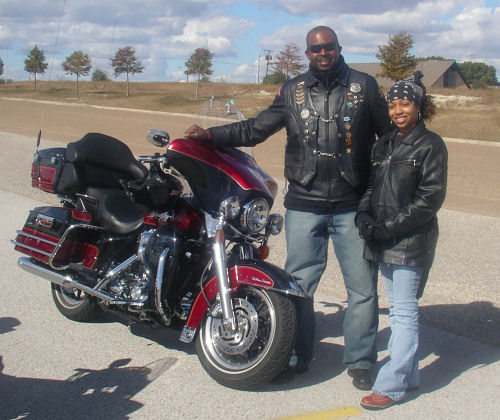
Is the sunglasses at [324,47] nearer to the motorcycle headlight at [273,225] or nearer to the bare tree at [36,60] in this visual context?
the motorcycle headlight at [273,225]

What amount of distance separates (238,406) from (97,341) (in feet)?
4.60

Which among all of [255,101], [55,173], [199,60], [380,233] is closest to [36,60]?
[255,101]

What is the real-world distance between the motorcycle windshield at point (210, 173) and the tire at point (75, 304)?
140 centimetres

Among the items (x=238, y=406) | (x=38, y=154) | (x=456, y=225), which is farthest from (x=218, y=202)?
(x=456, y=225)

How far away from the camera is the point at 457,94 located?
36875mm

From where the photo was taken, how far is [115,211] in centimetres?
459

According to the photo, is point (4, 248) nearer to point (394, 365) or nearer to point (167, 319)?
point (167, 319)

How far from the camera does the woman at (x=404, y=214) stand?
11.4ft

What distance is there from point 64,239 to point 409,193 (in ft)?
8.04

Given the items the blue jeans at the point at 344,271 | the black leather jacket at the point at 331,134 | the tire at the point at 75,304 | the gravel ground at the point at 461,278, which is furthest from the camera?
the gravel ground at the point at 461,278

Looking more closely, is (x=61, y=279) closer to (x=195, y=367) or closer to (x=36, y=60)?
(x=195, y=367)

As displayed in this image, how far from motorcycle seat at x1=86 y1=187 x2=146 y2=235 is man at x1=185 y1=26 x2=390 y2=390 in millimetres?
840

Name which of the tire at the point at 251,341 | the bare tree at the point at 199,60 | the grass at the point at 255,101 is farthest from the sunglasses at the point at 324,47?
the grass at the point at 255,101

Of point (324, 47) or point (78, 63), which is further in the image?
point (78, 63)
